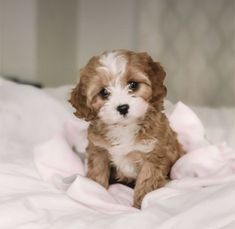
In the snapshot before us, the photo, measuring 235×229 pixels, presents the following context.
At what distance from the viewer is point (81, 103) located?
136cm

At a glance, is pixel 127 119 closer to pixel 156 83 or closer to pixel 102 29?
pixel 156 83

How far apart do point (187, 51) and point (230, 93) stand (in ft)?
1.23

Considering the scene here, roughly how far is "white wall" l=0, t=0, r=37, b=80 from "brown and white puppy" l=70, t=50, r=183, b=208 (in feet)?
5.54

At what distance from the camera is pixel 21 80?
3.06m

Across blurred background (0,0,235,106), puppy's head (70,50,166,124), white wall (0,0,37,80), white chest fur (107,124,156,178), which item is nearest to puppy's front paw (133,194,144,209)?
white chest fur (107,124,156,178)

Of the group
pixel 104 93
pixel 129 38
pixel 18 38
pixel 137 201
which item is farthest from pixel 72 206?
pixel 129 38

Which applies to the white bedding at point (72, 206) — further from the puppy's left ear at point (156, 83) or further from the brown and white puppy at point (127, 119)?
the puppy's left ear at point (156, 83)

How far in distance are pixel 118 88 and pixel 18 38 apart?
1838 millimetres

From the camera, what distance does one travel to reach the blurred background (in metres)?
2.94

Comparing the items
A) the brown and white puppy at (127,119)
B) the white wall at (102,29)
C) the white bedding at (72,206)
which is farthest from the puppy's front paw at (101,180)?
the white wall at (102,29)

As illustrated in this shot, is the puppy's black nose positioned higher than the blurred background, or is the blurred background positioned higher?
the puppy's black nose

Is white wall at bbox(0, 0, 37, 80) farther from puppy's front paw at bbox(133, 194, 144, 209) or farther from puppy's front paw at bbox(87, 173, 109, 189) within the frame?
puppy's front paw at bbox(133, 194, 144, 209)

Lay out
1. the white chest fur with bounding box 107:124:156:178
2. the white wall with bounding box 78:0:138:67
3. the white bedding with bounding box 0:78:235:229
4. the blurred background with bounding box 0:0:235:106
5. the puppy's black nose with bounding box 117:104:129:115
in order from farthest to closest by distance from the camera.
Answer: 1. the white wall with bounding box 78:0:138:67
2. the blurred background with bounding box 0:0:235:106
3. the white chest fur with bounding box 107:124:156:178
4. the puppy's black nose with bounding box 117:104:129:115
5. the white bedding with bounding box 0:78:235:229

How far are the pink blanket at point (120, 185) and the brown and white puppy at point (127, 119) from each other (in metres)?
0.05
